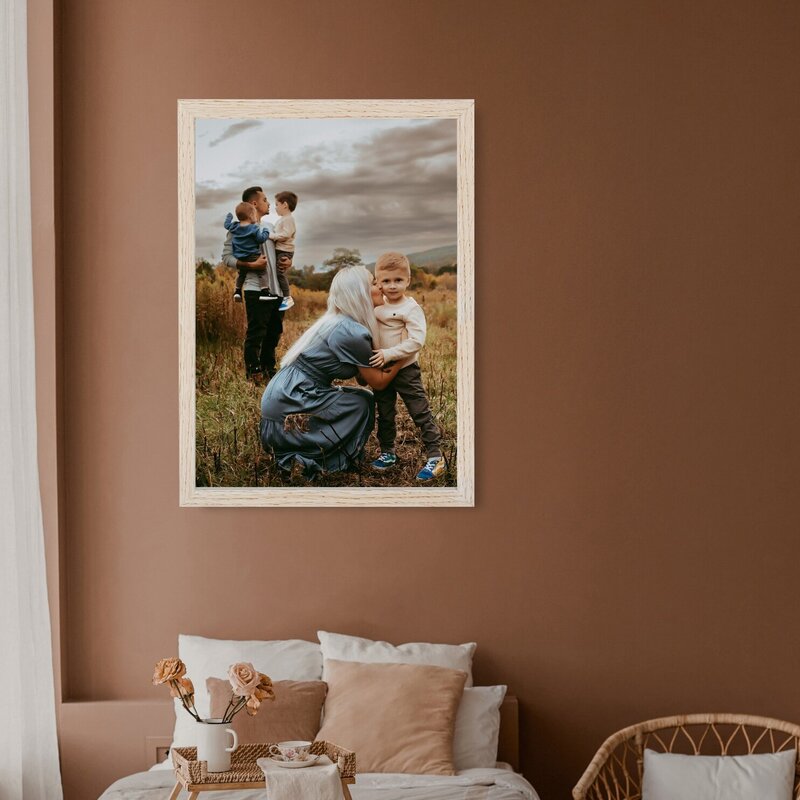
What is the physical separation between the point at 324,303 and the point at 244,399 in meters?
0.45

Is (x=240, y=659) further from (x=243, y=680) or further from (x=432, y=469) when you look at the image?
(x=432, y=469)

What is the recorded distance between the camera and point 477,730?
3186 millimetres

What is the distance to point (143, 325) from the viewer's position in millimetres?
3506

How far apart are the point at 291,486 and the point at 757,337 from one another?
1754 mm

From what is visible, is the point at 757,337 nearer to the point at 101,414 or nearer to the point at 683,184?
the point at 683,184

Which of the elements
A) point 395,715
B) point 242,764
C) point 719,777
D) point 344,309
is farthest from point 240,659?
point 719,777

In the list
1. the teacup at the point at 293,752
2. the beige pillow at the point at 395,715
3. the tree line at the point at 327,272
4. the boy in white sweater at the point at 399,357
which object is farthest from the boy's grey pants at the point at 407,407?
the teacup at the point at 293,752

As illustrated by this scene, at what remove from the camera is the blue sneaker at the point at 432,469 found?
348 centimetres

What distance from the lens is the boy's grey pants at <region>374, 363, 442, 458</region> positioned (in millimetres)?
3496

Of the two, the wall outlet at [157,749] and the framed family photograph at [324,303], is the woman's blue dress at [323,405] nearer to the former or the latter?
the framed family photograph at [324,303]

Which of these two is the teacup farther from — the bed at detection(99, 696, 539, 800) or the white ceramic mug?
the bed at detection(99, 696, 539, 800)

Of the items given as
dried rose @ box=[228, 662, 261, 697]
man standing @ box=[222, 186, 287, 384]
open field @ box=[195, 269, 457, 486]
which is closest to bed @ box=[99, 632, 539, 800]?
dried rose @ box=[228, 662, 261, 697]

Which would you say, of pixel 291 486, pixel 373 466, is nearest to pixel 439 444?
pixel 373 466

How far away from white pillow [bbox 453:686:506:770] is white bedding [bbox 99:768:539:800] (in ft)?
0.45
